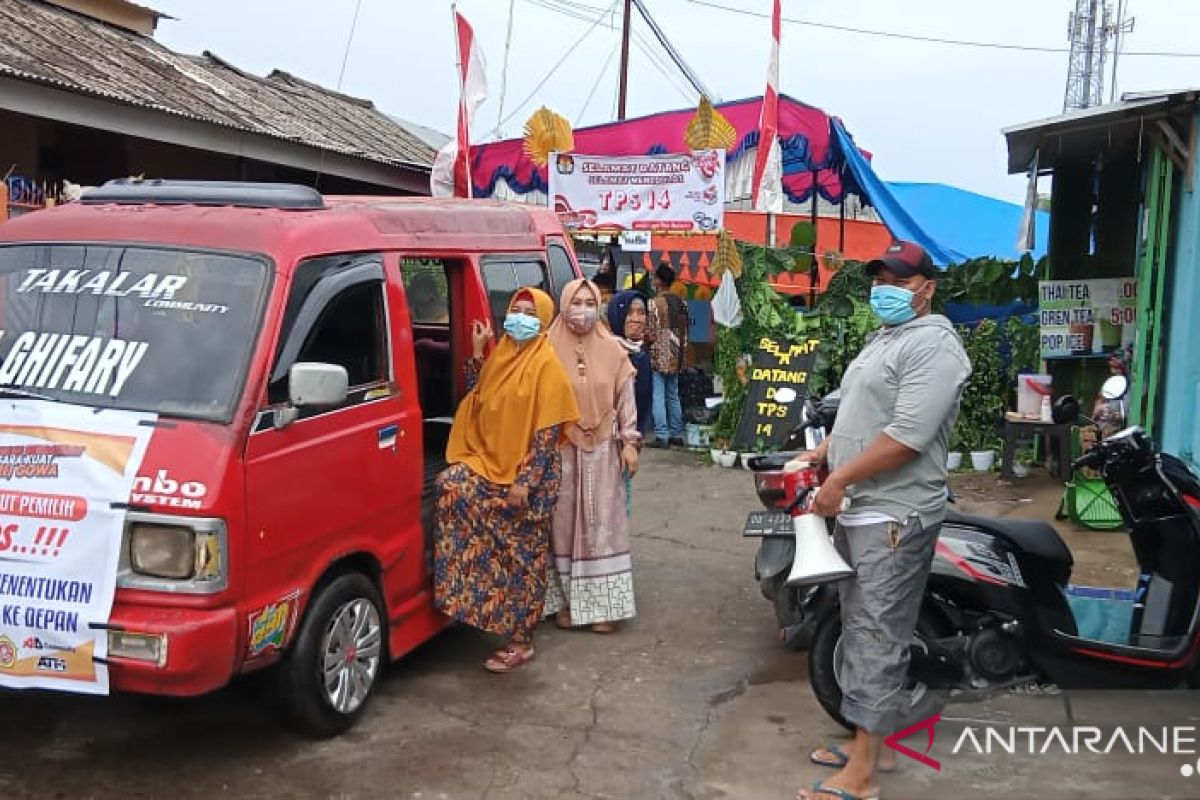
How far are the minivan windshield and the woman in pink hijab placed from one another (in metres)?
1.88

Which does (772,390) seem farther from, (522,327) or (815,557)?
(815,557)

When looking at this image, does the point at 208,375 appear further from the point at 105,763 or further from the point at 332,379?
the point at 105,763

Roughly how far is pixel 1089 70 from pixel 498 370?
3225cm

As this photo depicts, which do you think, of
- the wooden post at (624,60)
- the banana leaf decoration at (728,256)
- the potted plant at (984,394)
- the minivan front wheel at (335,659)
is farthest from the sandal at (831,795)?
the wooden post at (624,60)

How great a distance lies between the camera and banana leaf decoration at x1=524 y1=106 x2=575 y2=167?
11422 mm

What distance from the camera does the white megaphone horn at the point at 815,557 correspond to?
3.56 metres

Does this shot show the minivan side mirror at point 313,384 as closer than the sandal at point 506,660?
Yes

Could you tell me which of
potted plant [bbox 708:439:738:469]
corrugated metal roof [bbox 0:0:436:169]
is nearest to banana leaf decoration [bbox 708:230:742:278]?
potted plant [bbox 708:439:738:469]

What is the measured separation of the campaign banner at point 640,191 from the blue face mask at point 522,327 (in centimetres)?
588

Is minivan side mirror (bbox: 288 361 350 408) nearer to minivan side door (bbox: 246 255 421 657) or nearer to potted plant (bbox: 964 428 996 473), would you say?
minivan side door (bbox: 246 255 421 657)

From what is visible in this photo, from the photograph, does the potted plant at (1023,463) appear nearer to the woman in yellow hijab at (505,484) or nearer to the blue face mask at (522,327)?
the woman in yellow hijab at (505,484)

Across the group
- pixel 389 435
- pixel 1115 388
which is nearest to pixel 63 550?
pixel 389 435

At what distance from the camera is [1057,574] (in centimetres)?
439

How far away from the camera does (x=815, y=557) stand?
142 inches
